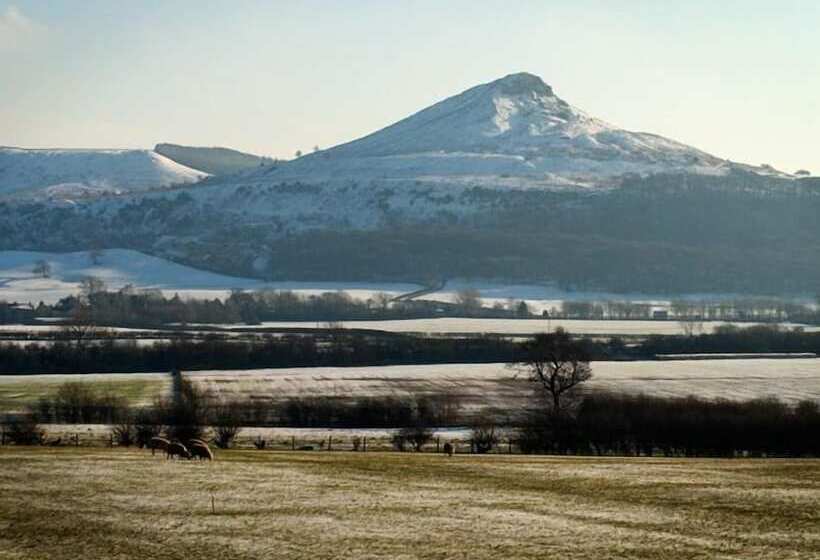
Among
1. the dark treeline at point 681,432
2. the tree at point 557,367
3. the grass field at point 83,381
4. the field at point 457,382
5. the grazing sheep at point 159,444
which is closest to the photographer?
the grazing sheep at point 159,444

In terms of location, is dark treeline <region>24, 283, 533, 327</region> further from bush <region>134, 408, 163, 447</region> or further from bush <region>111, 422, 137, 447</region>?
bush <region>111, 422, 137, 447</region>

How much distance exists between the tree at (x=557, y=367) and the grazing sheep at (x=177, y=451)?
43.1 meters

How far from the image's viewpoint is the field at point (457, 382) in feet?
296

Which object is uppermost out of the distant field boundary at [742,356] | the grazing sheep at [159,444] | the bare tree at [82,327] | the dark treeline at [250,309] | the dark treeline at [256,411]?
the dark treeline at [250,309]

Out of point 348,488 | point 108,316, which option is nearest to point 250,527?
point 348,488

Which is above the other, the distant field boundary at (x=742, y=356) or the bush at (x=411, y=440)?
the distant field boundary at (x=742, y=356)

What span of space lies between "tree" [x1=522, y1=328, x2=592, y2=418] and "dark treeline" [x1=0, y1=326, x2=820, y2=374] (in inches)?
818

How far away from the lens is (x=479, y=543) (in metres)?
22.8

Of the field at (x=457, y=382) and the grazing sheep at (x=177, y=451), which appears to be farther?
the field at (x=457, y=382)

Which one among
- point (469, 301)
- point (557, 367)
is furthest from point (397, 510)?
point (469, 301)

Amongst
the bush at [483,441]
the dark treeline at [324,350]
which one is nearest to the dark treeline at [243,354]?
the dark treeline at [324,350]

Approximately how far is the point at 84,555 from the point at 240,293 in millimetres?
174686

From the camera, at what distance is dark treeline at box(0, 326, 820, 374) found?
379 feet

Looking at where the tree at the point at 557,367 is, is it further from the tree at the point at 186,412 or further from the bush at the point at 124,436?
the bush at the point at 124,436
